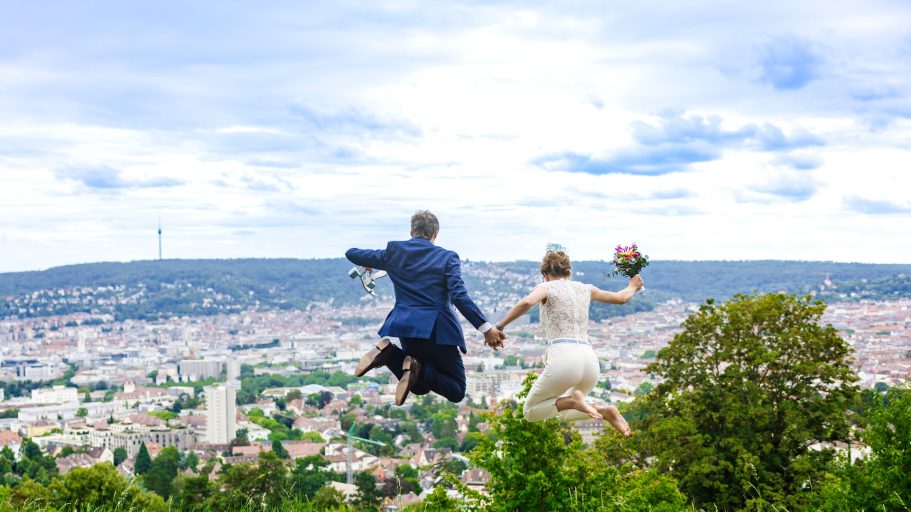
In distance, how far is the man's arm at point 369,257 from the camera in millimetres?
6844

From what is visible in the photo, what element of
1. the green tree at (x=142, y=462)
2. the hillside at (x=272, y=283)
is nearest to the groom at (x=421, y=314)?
the green tree at (x=142, y=462)

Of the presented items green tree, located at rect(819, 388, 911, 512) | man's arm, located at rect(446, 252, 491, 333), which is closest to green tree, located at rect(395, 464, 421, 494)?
green tree, located at rect(819, 388, 911, 512)

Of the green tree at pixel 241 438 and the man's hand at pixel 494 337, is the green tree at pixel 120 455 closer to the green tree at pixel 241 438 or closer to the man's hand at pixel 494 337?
the green tree at pixel 241 438

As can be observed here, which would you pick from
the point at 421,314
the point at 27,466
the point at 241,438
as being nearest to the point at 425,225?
the point at 421,314

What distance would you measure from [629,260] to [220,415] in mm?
76398

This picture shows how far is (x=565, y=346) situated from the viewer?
21.6 feet

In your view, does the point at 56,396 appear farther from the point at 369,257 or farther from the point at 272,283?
the point at 369,257

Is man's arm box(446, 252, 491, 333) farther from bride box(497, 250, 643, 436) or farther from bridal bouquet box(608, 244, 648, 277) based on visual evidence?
bridal bouquet box(608, 244, 648, 277)

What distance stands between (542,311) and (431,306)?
691 mm

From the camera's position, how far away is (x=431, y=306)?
671 centimetres

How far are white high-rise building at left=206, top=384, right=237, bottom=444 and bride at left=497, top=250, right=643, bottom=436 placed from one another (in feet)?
239

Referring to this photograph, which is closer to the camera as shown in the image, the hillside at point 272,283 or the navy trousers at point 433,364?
the navy trousers at point 433,364

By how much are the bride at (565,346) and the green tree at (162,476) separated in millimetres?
36291

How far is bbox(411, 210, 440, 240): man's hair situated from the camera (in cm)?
684
